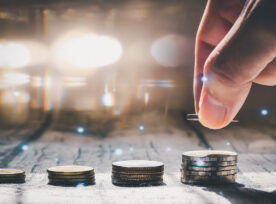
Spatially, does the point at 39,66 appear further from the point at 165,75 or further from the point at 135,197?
the point at 135,197

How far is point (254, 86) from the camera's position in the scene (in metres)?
3.15

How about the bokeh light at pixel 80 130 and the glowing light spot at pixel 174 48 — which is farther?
the glowing light spot at pixel 174 48

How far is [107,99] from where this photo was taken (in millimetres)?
3064

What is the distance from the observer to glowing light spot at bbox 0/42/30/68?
311 centimetres

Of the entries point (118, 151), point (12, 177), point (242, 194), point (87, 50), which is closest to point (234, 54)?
point (242, 194)

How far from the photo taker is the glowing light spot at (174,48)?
307 centimetres

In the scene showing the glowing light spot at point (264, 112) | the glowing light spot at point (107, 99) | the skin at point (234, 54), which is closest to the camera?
the skin at point (234, 54)

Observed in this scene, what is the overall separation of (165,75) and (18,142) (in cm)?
123

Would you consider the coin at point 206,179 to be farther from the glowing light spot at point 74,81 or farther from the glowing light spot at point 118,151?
the glowing light spot at point 74,81

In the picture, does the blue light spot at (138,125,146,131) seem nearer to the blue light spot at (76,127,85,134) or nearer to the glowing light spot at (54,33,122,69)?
the blue light spot at (76,127,85,134)

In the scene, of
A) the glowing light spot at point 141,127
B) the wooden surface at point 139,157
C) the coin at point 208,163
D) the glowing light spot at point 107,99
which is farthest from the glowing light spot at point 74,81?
the coin at point 208,163

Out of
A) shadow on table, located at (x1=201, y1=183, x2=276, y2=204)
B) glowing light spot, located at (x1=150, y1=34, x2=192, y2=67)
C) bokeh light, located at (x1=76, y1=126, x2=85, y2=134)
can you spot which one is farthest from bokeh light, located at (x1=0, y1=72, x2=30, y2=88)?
shadow on table, located at (x1=201, y1=183, x2=276, y2=204)

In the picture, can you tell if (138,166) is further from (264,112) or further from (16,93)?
(16,93)

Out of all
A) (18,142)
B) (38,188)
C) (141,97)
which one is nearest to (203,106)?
(38,188)
